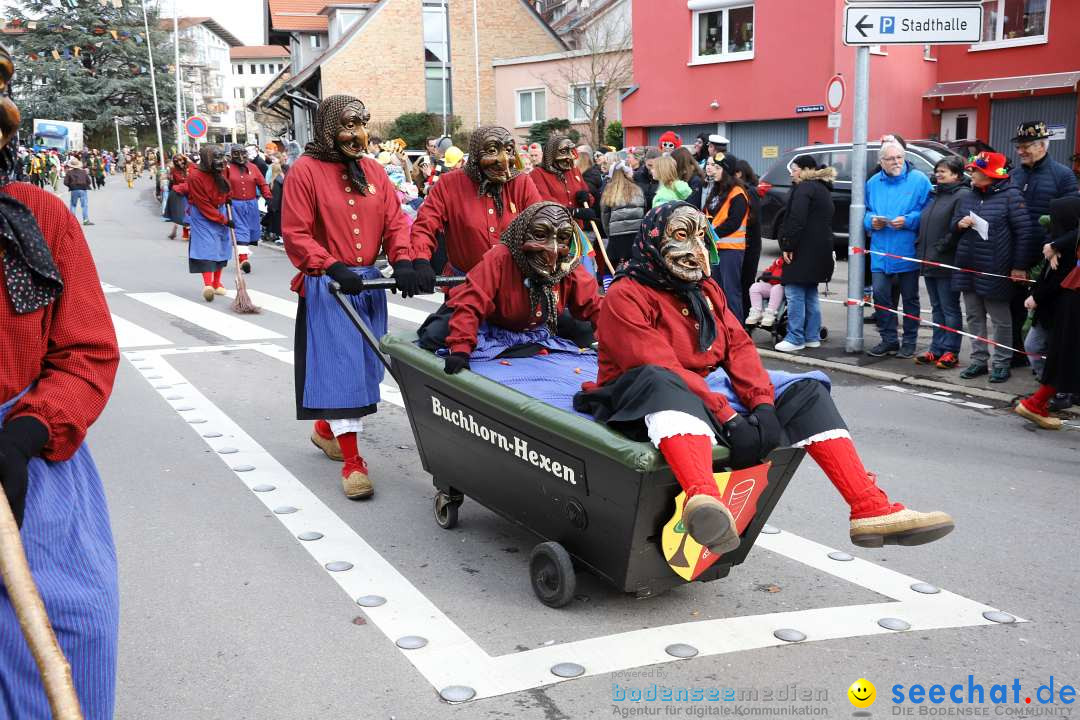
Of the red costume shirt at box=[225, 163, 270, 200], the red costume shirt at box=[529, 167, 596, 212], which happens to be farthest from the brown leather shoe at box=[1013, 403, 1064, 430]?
the red costume shirt at box=[225, 163, 270, 200]

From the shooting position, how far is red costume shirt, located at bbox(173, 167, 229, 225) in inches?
526

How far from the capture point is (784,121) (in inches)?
1022

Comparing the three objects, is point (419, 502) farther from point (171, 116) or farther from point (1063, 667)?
point (171, 116)

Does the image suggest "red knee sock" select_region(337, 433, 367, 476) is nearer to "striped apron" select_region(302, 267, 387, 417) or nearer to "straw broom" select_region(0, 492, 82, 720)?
"striped apron" select_region(302, 267, 387, 417)

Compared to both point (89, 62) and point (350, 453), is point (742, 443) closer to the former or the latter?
point (350, 453)

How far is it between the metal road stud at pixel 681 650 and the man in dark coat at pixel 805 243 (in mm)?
6415

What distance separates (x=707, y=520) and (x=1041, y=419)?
4567 millimetres

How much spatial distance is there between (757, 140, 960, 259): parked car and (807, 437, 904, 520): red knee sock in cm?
994

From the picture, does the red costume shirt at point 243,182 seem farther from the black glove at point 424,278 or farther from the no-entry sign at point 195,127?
the no-entry sign at point 195,127

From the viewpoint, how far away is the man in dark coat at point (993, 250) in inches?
323

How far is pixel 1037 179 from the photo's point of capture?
8367 millimetres

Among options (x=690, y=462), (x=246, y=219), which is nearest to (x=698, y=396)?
(x=690, y=462)

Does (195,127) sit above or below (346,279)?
above

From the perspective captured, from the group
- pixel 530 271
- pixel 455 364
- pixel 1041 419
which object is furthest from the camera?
pixel 1041 419
